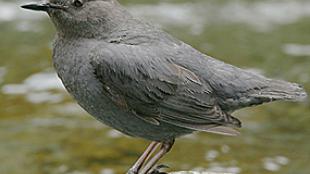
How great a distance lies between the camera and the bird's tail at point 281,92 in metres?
4.88

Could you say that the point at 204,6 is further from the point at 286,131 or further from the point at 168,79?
the point at 168,79

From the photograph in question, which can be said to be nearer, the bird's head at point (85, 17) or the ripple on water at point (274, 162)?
the bird's head at point (85, 17)

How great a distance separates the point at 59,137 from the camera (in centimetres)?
702

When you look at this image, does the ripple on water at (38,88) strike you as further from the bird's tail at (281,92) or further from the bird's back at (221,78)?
the bird's tail at (281,92)

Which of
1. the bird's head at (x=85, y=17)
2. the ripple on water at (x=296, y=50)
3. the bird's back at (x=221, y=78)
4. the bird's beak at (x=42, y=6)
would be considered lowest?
the bird's beak at (x=42, y=6)

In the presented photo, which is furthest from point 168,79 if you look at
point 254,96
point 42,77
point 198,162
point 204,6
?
point 204,6

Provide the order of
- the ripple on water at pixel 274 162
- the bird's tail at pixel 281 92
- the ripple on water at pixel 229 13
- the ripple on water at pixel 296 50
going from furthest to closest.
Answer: the ripple on water at pixel 229 13, the ripple on water at pixel 296 50, the ripple on water at pixel 274 162, the bird's tail at pixel 281 92

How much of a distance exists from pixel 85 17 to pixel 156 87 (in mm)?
574

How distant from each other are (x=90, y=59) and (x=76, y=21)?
24 centimetres

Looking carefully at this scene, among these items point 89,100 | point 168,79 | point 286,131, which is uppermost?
point 286,131

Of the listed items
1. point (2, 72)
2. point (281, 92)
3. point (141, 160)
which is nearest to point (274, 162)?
point (281, 92)

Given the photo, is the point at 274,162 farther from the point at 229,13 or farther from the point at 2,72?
the point at 229,13

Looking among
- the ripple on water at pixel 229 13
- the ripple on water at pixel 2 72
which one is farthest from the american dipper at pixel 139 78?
the ripple on water at pixel 229 13

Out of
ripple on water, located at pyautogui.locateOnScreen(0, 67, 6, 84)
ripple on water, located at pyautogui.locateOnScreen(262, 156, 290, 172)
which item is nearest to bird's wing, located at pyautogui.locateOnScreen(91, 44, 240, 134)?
ripple on water, located at pyautogui.locateOnScreen(262, 156, 290, 172)
